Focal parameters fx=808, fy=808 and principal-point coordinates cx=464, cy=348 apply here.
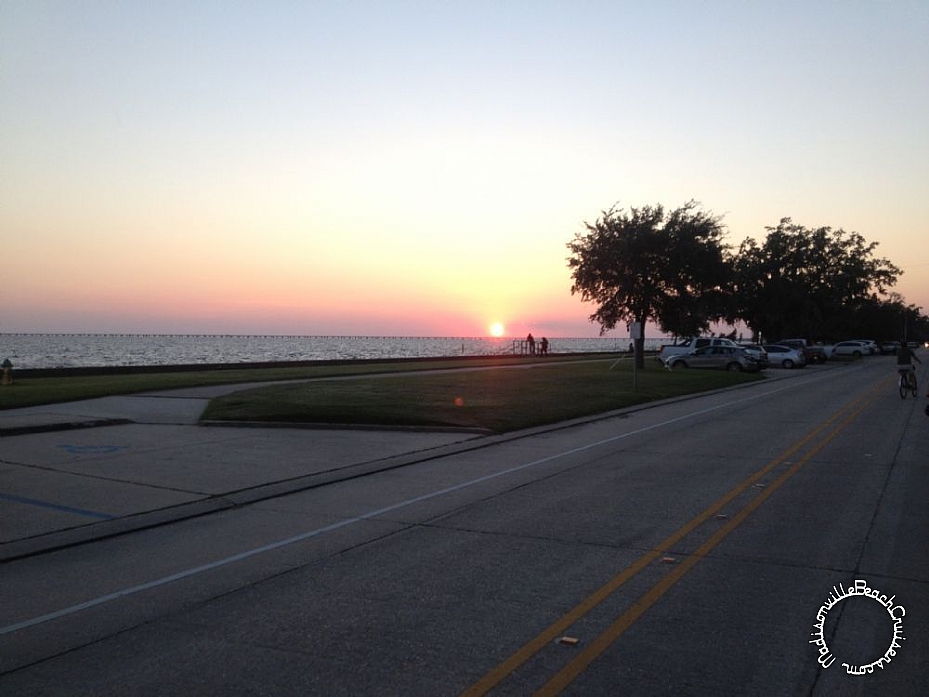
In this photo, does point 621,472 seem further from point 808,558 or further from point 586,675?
point 586,675

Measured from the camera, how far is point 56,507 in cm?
936

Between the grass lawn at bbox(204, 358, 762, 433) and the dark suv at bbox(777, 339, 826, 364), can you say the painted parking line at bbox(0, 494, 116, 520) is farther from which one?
the dark suv at bbox(777, 339, 826, 364)

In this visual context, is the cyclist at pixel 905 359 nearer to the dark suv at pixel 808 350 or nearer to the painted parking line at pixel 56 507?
the painted parking line at pixel 56 507

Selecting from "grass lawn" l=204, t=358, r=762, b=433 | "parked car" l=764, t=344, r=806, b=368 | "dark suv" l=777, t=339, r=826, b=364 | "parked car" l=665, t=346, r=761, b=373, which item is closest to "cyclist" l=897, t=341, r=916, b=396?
"grass lawn" l=204, t=358, r=762, b=433

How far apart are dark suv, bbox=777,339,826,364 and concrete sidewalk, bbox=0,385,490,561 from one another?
48.5 m

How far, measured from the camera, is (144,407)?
65.1ft

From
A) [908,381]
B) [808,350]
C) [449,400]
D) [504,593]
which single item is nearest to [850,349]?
[808,350]

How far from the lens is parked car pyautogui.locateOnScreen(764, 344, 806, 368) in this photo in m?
53.9

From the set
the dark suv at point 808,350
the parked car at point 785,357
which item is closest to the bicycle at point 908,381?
the parked car at point 785,357

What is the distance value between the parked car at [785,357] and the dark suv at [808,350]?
8.55 feet

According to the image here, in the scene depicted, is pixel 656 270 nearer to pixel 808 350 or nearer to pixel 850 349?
pixel 808 350

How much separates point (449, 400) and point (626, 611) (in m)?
15.8

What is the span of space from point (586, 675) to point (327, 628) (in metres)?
1.85

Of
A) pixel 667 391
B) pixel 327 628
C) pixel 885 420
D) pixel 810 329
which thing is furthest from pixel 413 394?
pixel 810 329
